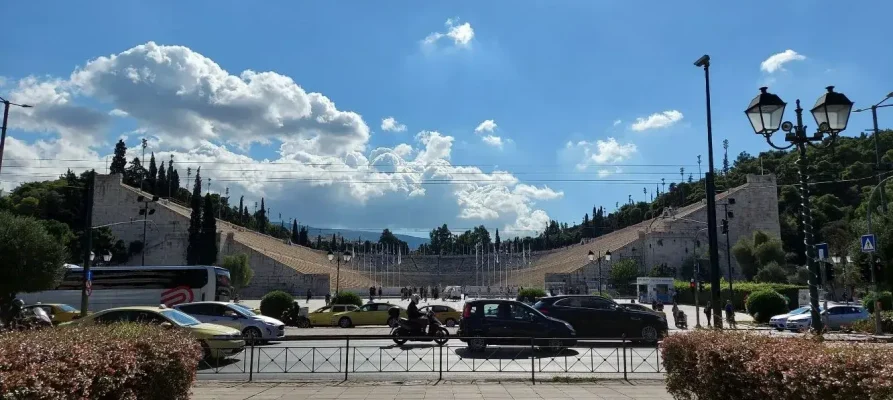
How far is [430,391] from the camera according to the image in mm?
10758

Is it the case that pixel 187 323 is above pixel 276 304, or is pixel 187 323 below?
above

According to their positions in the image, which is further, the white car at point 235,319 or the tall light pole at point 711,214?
the white car at point 235,319

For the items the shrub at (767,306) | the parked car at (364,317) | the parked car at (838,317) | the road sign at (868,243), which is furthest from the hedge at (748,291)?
the parked car at (364,317)

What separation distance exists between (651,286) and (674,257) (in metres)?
42.2

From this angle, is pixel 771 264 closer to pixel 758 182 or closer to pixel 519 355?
pixel 758 182

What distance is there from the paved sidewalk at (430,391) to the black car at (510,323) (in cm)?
536

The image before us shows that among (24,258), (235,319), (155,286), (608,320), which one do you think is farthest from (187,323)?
(155,286)

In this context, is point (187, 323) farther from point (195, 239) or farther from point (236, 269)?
point (195, 239)

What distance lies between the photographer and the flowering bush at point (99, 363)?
464 cm

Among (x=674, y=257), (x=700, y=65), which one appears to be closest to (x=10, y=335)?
(x=700, y=65)

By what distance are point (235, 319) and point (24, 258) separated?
14.2 metres

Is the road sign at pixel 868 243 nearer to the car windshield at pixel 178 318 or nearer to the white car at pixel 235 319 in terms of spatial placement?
the white car at pixel 235 319

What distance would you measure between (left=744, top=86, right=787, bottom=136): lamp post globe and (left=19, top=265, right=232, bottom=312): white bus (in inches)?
1113

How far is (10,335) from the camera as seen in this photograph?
6.08 meters
